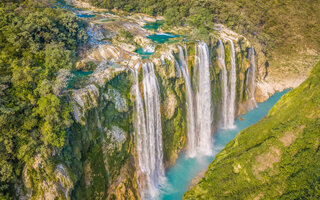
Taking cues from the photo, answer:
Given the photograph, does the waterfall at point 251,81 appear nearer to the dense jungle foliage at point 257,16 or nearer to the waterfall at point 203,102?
the dense jungle foliage at point 257,16

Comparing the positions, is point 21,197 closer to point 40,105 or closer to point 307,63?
point 40,105

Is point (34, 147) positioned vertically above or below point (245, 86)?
above

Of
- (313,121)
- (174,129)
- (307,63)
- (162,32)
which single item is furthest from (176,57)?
(307,63)

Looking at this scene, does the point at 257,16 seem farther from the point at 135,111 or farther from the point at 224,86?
the point at 135,111

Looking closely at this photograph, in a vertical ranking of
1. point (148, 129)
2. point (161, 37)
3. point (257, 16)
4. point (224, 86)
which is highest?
point (257, 16)

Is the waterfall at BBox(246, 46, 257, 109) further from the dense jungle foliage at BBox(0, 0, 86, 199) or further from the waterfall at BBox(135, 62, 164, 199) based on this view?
the dense jungle foliage at BBox(0, 0, 86, 199)

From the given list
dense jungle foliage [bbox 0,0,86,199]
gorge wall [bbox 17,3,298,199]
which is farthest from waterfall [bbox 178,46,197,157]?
dense jungle foliage [bbox 0,0,86,199]

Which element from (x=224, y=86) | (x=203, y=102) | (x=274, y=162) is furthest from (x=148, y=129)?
(x=224, y=86)
